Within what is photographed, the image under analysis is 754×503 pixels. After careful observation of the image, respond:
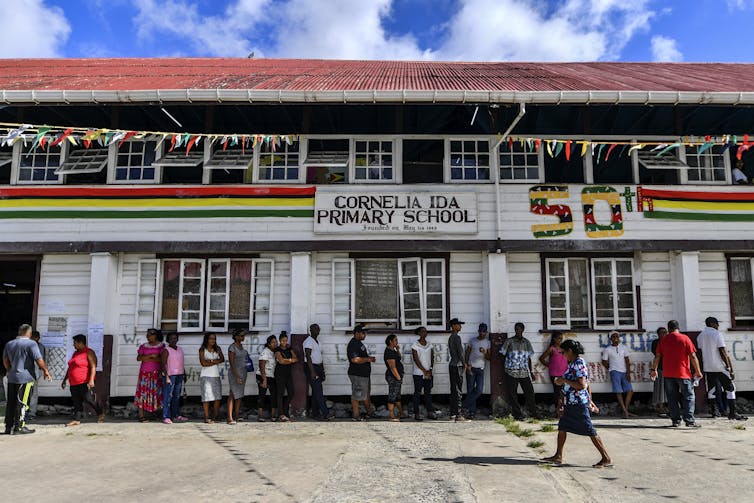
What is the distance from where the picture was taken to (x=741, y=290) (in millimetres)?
10719

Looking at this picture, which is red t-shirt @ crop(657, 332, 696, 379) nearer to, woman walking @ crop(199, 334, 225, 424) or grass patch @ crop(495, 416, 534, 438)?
grass patch @ crop(495, 416, 534, 438)

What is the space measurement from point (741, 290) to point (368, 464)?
8.29 metres

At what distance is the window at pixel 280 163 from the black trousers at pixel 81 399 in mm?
4677

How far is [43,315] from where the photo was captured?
10.5 m

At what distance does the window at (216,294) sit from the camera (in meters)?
10.6

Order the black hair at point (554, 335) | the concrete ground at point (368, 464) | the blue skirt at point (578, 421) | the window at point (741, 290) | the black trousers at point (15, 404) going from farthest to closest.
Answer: the window at point (741, 290) → the black hair at point (554, 335) → the black trousers at point (15, 404) → the blue skirt at point (578, 421) → the concrete ground at point (368, 464)

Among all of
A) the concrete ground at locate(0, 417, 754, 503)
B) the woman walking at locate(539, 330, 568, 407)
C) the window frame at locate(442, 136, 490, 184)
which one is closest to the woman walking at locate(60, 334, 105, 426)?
the concrete ground at locate(0, 417, 754, 503)

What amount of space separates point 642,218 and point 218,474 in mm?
8426

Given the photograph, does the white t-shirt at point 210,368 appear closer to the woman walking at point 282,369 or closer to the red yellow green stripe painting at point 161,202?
the woman walking at point 282,369

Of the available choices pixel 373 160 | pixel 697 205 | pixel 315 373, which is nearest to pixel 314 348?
pixel 315 373

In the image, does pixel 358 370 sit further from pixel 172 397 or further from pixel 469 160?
pixel 469 160

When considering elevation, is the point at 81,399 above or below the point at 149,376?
below

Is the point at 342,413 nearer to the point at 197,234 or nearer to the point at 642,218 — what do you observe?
the point at 197,234

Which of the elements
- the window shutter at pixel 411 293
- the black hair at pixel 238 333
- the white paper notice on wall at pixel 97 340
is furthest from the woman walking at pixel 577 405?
the white paper notice on wall at pixel 97 340
